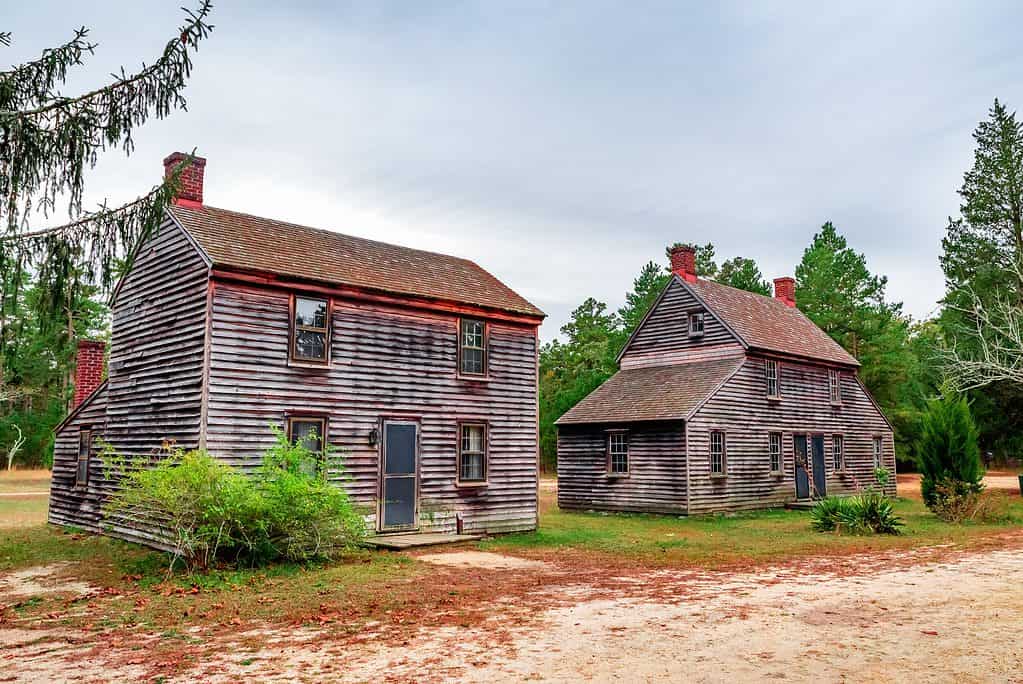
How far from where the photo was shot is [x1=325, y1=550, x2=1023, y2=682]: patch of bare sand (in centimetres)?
709

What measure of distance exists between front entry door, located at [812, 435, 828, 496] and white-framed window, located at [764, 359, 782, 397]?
2.93 m

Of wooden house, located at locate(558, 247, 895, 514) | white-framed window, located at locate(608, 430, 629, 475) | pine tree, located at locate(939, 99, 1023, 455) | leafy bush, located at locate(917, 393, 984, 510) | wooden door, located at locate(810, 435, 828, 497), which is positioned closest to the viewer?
leafy bush, located at locate(917, 393, 984, 510)

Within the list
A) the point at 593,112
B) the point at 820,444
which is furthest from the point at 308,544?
the point at 820,444

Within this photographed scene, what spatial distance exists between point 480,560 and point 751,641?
7663 mm

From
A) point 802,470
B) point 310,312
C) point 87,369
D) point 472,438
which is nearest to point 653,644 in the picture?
point 310,312

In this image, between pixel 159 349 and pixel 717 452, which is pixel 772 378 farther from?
pixel 159 349

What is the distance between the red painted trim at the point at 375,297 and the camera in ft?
51.7

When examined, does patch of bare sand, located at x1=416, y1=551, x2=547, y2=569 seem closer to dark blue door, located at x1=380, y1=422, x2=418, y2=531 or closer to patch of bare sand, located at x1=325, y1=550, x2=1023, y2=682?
dark blue door, located at x1=380, y1=422, x2=418, y2=531

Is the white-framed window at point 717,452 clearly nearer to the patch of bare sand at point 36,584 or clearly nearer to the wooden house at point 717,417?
the wooden house at point 717,417

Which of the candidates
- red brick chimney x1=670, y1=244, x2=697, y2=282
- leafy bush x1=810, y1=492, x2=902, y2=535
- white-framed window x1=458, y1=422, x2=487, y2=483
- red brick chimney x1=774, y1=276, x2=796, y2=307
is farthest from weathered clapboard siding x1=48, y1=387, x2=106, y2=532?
red brick chimney x1=774, y1=276, x2=796, y2=307

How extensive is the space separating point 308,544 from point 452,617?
526cm

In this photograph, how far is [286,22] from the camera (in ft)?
45.6

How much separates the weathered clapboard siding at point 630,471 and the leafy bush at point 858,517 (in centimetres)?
480

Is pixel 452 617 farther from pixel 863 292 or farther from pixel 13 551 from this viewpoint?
pixel 863 292
